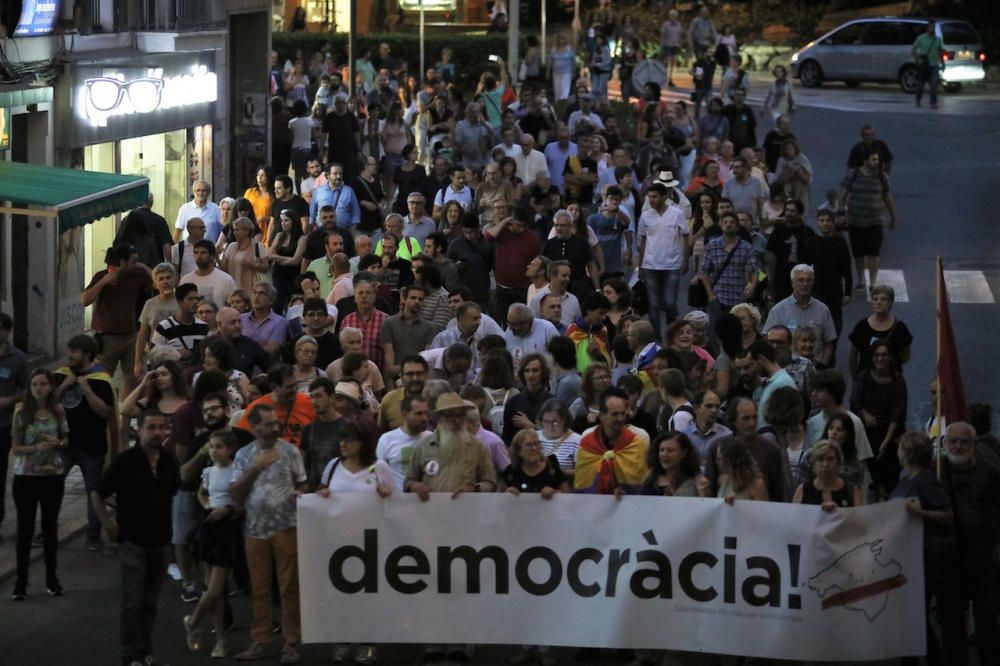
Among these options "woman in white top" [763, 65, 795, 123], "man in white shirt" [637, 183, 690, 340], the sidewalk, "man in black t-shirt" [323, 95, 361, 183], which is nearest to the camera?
the sidewalk

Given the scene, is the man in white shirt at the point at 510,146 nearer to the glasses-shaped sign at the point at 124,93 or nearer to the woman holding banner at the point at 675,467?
the glasses-shaped sign at the point at 124,93

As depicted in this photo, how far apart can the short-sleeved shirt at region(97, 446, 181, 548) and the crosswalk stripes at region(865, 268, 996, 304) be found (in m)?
13.4

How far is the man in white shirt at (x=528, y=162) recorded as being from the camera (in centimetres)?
2372

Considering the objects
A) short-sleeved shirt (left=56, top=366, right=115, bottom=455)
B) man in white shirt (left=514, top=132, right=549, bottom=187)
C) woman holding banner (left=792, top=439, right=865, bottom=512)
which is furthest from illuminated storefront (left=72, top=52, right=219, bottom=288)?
woman holding banner (left=792, top=439, right=865, bottom=512)

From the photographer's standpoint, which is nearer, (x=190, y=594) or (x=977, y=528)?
(x=977, y=528)

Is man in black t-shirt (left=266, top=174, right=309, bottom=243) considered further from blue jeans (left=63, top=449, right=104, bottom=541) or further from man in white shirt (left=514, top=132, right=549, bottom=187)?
blue jeans (left=63, top=449, right=104, bottom=541)

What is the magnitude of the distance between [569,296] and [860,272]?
7.55 meters

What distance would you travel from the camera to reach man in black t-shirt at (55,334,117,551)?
13.2m

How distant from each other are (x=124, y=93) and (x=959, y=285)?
10.6 m

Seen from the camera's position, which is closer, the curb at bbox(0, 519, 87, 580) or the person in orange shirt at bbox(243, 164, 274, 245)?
the curb at bbox(0, 519, 87, 580)

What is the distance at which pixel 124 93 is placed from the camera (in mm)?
22453

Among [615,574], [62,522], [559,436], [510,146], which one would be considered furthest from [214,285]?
[510,146]

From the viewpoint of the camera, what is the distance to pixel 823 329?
15.7 m

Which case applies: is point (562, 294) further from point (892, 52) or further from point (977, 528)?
point (892, 52)
